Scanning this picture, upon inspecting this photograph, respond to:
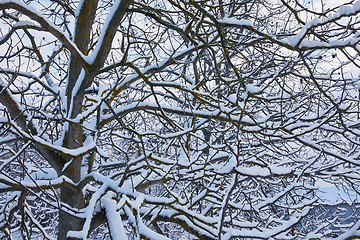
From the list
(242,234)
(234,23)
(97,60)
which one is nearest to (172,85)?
(97,60)

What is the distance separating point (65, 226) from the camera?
3.86 meters

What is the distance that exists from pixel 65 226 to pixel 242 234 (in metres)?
2.27

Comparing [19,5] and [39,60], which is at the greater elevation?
[39,60]

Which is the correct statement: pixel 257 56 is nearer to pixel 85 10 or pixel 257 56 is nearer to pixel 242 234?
pixel 85 10

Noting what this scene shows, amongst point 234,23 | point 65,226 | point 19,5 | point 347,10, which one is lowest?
point 65,226

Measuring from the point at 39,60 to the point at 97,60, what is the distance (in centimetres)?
179

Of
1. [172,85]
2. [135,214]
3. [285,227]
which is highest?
[172,85]

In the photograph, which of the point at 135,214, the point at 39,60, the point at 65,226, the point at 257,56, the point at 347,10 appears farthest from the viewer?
the point at 257,56

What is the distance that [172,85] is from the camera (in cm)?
417

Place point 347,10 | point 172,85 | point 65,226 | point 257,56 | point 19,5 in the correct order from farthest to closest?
point 257,56, point 172,85, point 65,226, point 19,5, point 347,10

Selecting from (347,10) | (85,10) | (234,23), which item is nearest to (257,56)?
(85,10)

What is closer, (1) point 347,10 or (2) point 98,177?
(1) point 347,10

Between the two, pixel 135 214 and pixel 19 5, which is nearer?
pixel 135 214

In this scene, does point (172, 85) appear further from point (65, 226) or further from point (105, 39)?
point (65, 226)
